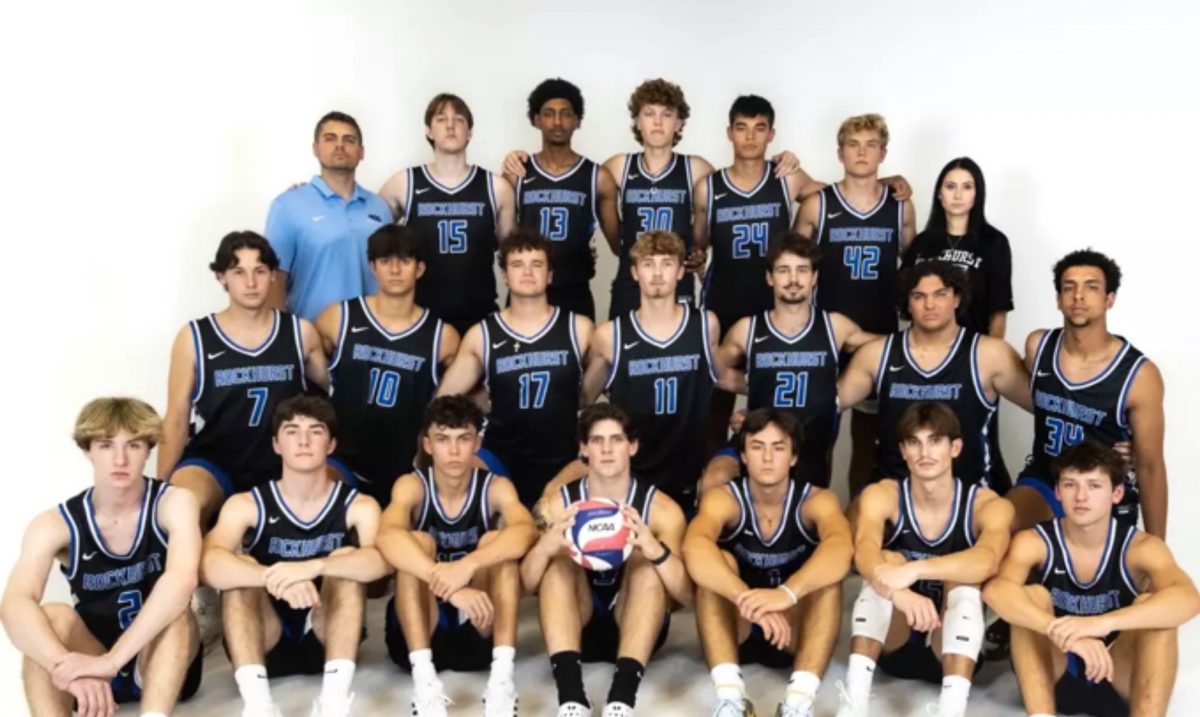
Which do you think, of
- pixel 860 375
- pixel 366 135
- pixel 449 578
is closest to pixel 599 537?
pixel 449 578

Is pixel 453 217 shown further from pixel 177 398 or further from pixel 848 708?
pixel 848 708

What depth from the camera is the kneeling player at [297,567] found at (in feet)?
13.1

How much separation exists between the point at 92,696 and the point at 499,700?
44.4 inches

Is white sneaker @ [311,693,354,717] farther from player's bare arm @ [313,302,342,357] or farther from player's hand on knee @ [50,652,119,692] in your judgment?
player's bare arm @ [313,302,342,357]

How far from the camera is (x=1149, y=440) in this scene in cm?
462

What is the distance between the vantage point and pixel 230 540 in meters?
4.16

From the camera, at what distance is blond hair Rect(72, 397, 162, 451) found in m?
3.94

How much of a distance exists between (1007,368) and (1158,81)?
70.8 inches

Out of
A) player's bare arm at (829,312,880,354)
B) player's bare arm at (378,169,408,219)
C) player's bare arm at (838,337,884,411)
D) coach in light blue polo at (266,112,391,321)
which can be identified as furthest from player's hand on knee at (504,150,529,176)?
player's bare arm at (838,337,884,411)

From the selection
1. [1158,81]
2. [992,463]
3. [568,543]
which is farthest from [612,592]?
[1158,81]

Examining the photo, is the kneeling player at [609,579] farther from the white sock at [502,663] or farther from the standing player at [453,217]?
the standing player at [453,217]

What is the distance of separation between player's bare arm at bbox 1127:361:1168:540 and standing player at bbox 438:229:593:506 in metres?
1.88

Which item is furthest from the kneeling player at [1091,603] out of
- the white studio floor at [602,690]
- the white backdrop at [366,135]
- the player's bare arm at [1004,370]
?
the white backdrop at [366,135]

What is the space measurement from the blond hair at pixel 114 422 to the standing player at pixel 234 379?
63cm
